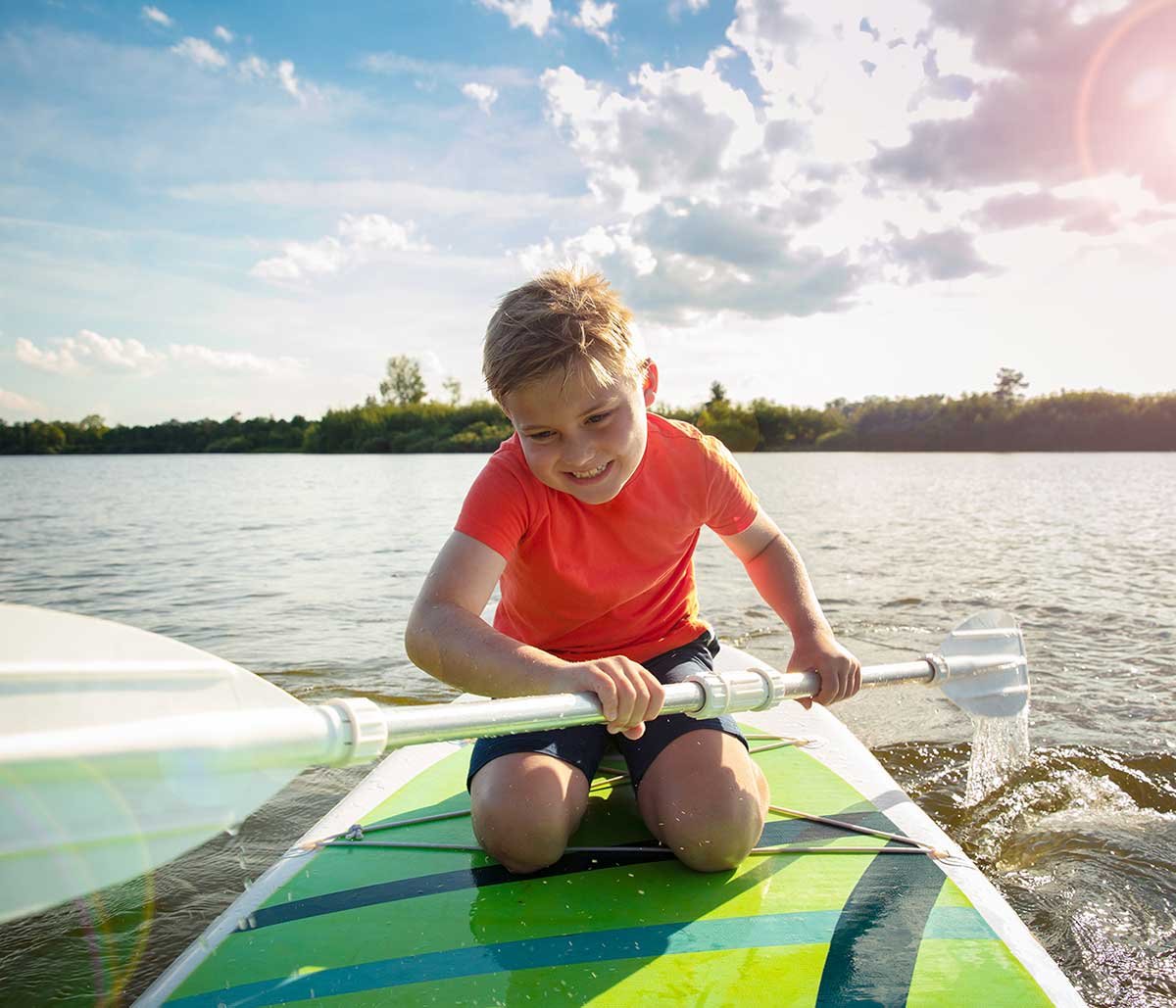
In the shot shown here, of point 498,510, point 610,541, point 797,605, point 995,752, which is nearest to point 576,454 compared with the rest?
point 498,510

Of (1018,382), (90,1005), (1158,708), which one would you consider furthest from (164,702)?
(1018,382)

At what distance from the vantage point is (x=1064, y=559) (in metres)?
9.37

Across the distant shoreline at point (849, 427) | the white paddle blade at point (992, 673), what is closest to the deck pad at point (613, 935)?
the white paddle blade at point (992, 673)

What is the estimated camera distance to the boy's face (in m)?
2.04

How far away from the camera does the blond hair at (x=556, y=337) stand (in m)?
2.03

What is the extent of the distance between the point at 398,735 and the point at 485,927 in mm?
654

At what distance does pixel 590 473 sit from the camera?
2.18 meters

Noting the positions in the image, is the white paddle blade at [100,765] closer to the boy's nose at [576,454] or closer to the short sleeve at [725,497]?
the boy's nose at [576,454]

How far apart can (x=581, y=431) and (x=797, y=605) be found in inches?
32.8

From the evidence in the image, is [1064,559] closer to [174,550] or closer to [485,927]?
[485,927]

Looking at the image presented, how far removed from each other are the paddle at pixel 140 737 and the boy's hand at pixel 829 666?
21.0 inches

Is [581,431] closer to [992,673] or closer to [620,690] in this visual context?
[620,690]

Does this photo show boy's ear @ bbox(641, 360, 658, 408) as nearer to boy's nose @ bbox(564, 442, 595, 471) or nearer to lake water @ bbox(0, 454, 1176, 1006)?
boy's nose @ bbox(564, 442, 595, 471)

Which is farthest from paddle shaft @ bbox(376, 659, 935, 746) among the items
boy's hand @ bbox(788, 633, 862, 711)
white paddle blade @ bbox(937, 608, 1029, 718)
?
white paddle blade @ bbox(937, 608, 1029, 718)
